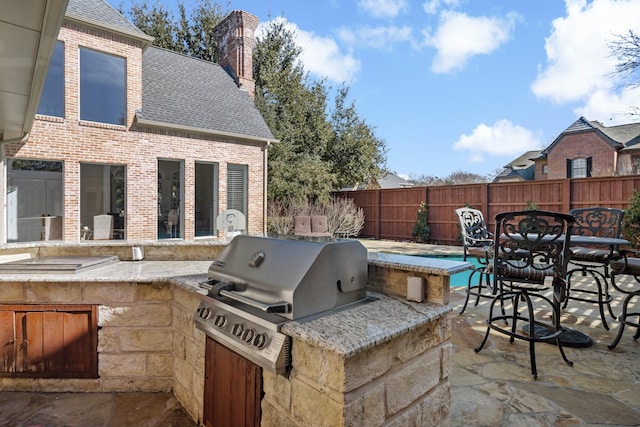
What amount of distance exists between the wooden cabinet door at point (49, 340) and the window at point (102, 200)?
643 cm

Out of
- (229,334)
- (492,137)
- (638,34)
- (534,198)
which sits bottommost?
(229,334)

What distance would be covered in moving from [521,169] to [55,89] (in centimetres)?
2426

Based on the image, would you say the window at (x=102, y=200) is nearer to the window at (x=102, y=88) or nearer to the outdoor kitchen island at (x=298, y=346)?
the window at (x=102, y=88)

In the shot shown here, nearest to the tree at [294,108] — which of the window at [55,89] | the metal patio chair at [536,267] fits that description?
the window at [55,89]

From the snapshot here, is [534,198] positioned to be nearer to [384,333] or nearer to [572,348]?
[572,348]

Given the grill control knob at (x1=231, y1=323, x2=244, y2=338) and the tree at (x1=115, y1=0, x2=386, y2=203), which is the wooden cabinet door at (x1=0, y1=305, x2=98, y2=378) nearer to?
the grill control knob at (x1=231, y1=323, x2=244, y2=338)

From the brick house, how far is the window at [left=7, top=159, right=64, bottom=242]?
20.6 m

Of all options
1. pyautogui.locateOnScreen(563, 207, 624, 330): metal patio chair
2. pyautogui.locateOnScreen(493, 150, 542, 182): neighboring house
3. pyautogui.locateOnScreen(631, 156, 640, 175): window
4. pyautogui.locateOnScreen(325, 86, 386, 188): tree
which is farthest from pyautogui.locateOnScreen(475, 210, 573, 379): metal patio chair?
pyautogui.locateOnScreen(493, 150, 542, 182): neighboring house

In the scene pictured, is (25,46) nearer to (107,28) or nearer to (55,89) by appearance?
(55,89)

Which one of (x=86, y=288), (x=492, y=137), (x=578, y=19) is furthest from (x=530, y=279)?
(x=492, y=137)

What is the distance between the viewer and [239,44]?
11922 millimetres

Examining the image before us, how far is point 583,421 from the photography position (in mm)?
2014

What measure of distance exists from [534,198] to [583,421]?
32.1 ft

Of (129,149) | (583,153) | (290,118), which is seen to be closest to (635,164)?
(583,153)
